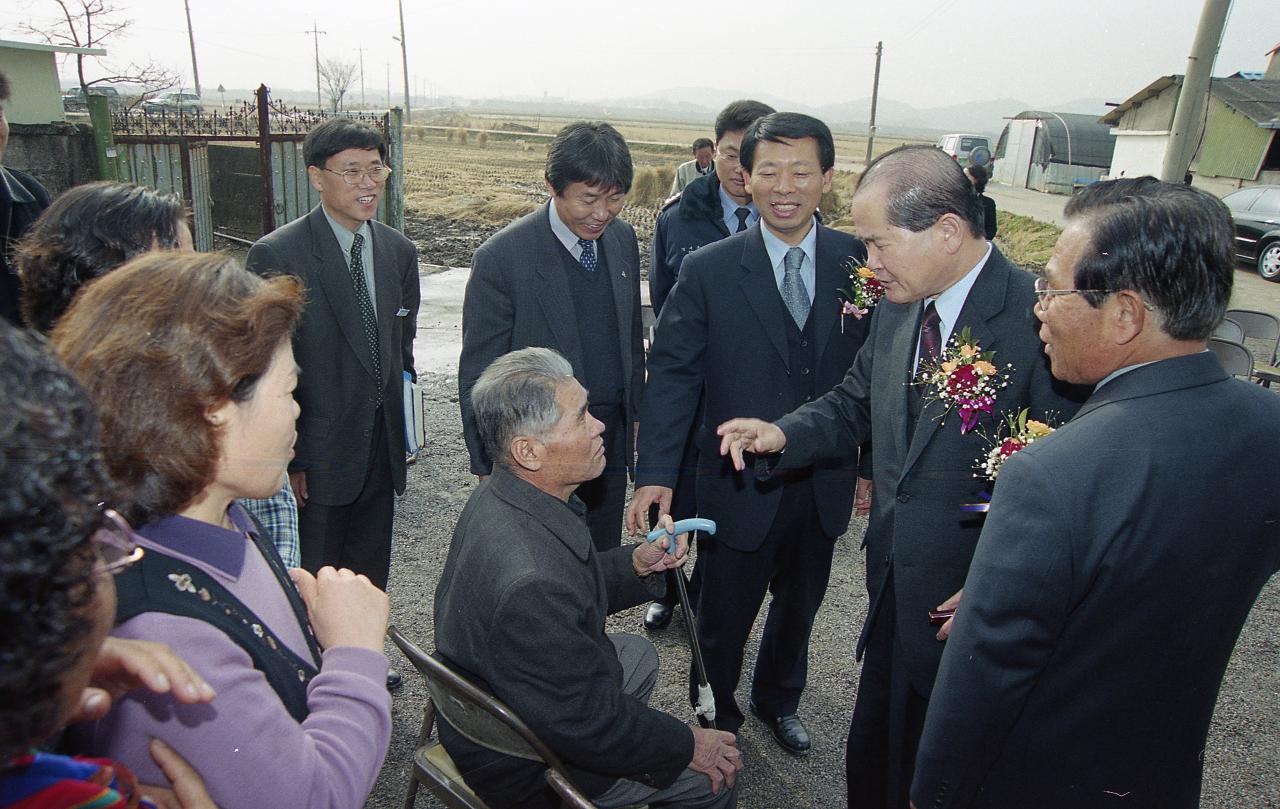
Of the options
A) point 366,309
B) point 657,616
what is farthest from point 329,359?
point 657,616

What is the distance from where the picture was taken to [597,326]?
368 cm

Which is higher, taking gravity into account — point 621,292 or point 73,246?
point 73,246

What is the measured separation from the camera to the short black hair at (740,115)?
5.29m

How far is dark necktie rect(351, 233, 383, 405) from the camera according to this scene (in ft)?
11.8

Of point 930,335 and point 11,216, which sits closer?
point 930,335

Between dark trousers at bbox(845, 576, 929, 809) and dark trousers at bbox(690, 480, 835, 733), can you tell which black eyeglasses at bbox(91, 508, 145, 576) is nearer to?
dark trousers at bbox(845, 576, 929, 809)

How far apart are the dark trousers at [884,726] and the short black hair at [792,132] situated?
181cm

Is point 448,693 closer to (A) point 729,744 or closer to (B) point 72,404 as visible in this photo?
(A) point 729,744

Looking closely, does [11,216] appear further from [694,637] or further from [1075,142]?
[1075,142]

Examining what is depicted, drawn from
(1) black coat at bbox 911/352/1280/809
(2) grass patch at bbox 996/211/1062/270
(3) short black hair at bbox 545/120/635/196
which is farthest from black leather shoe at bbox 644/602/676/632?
(2) grass patch at bbox 996/211/1062/270

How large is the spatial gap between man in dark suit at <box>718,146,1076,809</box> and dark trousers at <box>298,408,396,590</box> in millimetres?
2246

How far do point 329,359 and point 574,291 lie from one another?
1.09 meters

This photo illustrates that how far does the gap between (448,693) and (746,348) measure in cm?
177

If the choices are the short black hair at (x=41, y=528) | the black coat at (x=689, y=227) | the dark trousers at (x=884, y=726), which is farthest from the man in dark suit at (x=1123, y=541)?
the black coat at (x=689, y=227)
